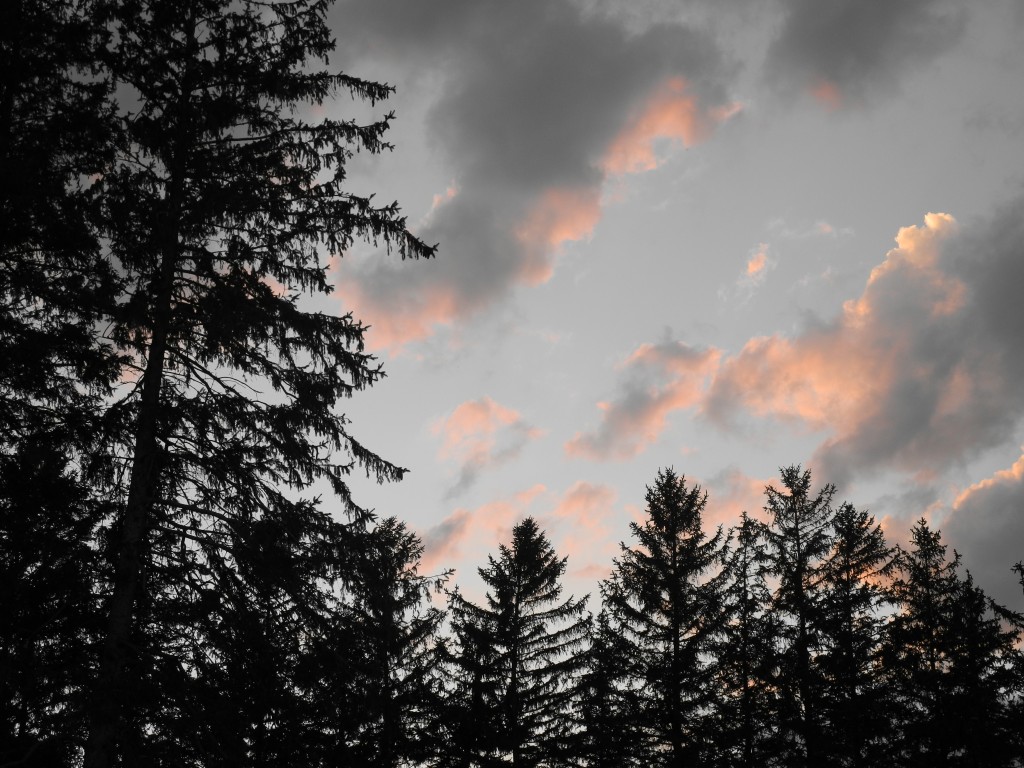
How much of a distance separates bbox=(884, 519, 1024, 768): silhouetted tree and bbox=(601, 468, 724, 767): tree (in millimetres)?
6763

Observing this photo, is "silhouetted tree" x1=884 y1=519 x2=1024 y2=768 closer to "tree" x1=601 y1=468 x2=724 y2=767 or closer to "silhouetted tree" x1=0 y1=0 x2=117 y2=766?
"tree" x1=601 y1=468 x2=724 y2=767

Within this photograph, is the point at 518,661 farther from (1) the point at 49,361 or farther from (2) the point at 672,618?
(1) the point at 49,361

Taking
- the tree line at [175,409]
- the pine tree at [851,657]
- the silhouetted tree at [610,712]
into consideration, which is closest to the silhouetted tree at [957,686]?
the pine tree at [851,657]

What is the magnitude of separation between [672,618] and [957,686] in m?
9.87

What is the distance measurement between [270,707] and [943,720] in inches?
882

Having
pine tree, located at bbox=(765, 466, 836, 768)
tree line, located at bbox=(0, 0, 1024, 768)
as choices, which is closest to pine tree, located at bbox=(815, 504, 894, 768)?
pine tree, located at bbox=(765, 466, 836, 768)

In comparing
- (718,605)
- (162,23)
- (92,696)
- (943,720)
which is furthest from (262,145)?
(943,720)

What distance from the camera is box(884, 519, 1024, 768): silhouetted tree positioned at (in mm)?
23453

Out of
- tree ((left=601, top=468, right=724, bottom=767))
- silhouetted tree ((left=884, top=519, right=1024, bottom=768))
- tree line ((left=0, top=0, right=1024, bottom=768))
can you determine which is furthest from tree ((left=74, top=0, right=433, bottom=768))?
silhouetted tree ((left=884, top=519, right=1024, bottom=768))

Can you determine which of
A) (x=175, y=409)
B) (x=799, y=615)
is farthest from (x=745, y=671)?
(x=175, y=409)

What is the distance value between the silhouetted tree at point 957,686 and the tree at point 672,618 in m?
6.76

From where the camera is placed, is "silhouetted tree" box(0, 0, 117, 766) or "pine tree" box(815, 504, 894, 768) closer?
"silhouetted tree" box(0, 0, 117, 766)

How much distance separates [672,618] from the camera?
22.9 m

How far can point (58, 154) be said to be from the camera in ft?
35.0
